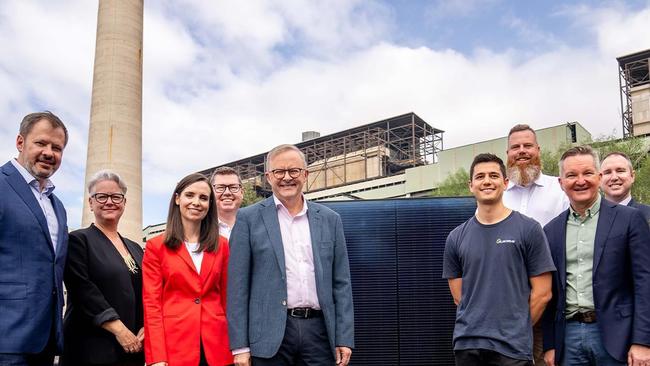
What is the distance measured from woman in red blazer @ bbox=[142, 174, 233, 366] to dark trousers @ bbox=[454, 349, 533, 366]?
5.08 ft

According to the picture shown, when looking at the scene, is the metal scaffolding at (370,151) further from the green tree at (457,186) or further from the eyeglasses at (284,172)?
the eyeglasses at (284,172)

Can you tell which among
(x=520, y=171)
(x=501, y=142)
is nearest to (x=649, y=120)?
(x=501, y=142)

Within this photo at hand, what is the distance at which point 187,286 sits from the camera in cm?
406

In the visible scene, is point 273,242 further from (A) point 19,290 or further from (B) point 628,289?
(B) point 628,289

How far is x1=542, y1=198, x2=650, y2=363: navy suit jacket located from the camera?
12.1ft

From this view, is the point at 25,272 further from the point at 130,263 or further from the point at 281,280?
the point at 281,280

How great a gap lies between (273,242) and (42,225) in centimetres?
155

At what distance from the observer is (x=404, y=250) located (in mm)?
5090

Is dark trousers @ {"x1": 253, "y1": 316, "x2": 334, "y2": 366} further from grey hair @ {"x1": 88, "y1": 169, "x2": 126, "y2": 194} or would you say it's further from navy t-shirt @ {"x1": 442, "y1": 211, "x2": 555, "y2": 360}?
grey hair @ {"x1": 88, "y1": 169, "x2": 126, "y2": 194}

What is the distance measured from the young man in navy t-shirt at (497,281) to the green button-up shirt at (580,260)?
0.25 meters

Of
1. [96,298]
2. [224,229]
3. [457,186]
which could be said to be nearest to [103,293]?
[96,298]

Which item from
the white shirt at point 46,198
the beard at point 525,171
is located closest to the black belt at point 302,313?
the white shirt at point 46,198

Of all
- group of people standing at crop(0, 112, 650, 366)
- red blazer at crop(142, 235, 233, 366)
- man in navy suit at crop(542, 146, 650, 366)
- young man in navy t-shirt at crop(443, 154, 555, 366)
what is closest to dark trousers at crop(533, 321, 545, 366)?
group of people standing at crop(0, 112, 650, 366)

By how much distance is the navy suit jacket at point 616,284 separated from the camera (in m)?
3.69
